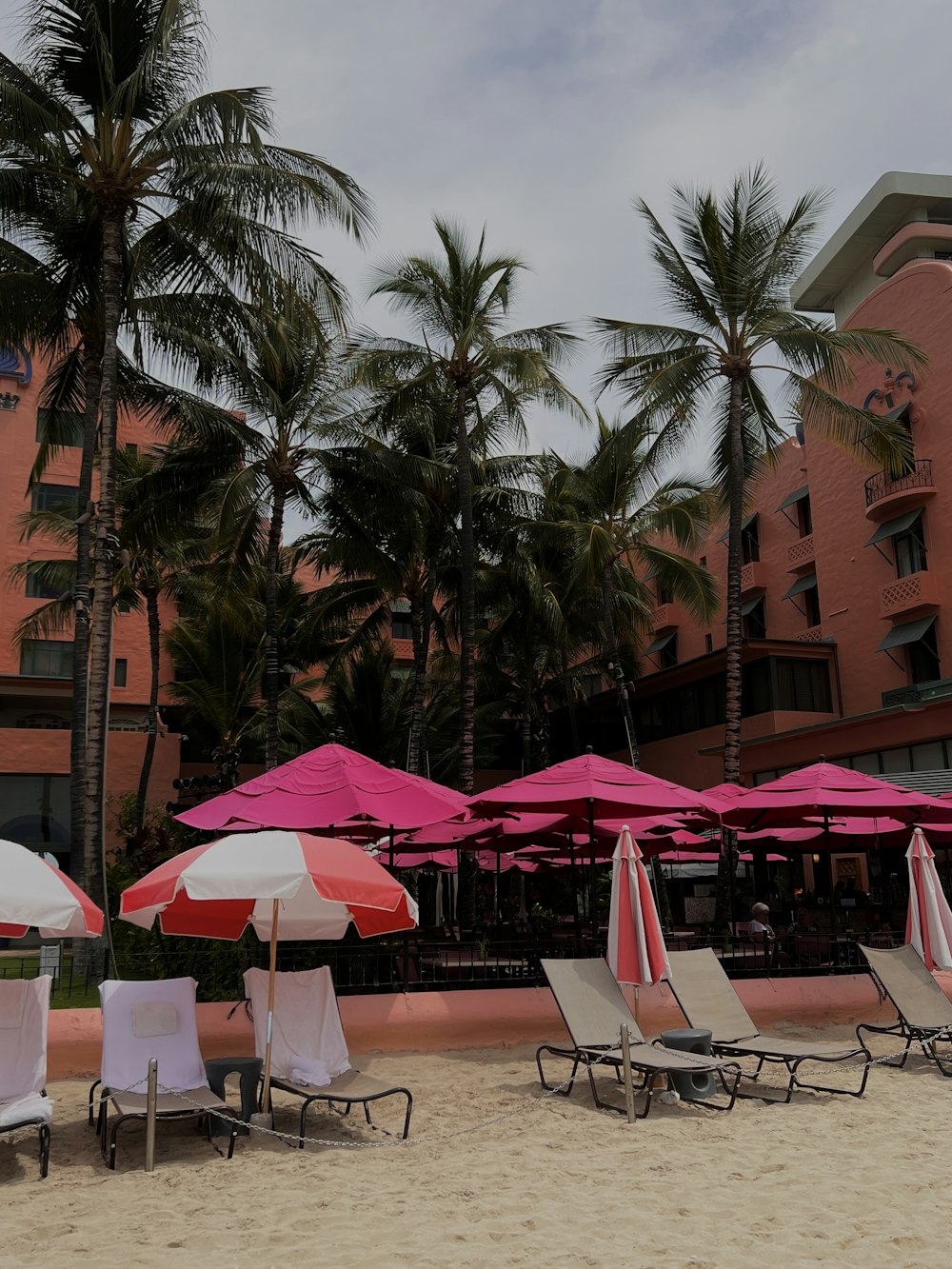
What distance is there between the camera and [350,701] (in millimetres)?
32344

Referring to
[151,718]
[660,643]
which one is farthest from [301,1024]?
[660,643]

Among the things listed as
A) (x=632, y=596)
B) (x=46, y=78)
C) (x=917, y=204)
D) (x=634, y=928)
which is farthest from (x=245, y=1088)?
(x=917, y=204)

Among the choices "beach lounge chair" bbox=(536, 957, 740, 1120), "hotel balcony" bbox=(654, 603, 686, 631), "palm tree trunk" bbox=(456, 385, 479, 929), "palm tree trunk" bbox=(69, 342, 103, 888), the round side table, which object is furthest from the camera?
"hotel balcony" bbox=(654, 603, 686, 631)

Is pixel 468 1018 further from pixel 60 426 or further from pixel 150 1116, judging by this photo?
pixel 60 426

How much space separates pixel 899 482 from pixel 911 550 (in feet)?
6.11

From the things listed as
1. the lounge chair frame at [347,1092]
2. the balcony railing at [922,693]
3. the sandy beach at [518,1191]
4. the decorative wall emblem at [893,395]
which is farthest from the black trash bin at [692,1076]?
the decorative wall emblem at [893,395]

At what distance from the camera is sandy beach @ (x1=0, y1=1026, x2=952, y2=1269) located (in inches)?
205

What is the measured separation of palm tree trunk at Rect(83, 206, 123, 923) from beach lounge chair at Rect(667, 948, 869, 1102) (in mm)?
7130

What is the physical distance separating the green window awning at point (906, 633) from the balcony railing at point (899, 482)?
3.25 meters

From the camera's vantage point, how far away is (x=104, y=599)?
13.8 meters

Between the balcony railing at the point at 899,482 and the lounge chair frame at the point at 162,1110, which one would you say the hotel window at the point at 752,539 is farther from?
the lounge chair frame at the point at 162,1110

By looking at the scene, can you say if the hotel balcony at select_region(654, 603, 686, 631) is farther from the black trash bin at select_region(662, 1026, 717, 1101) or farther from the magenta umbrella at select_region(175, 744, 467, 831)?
the black trash bin at select_region(662, 1026, 717, 1101)

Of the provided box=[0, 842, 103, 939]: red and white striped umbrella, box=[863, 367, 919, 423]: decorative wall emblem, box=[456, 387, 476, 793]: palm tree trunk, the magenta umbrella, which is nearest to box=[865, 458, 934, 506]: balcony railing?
box=[863, 367, 919, 423]: decorative wall emblem

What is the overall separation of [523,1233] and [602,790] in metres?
5.36
